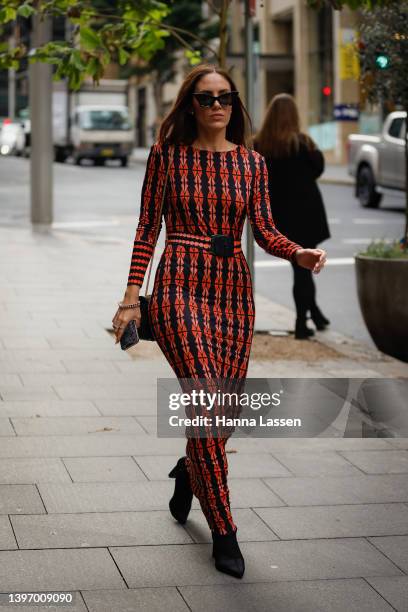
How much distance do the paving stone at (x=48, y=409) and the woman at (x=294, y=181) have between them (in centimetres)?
295

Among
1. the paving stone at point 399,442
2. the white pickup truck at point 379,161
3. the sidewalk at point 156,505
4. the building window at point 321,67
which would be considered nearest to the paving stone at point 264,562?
the sidewalk at point 156,505

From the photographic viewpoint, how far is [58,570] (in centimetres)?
426

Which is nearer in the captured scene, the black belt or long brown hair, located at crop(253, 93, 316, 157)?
the black belt

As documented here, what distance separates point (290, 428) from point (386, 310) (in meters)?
2.30

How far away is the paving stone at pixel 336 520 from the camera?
4.80m

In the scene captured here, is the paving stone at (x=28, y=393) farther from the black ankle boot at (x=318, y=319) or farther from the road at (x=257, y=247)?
the road at (x=257, y=247)

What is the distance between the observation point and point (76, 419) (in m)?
6.70

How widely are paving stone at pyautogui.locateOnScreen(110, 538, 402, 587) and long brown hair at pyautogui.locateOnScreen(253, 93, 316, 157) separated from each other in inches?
200

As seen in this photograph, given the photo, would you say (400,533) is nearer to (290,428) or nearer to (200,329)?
(200,329)

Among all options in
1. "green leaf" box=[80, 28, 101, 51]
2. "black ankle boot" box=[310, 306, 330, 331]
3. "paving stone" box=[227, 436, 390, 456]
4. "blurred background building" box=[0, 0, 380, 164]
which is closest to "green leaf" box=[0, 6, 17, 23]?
"green leaf" box=[80, 28, 101, 51]

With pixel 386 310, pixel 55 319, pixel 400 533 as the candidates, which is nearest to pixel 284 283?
pixel 55 319

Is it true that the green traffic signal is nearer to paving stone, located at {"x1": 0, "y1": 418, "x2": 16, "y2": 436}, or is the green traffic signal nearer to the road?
the road

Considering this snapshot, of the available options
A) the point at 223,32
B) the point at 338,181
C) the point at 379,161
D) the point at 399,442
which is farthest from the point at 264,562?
the point at 338,181

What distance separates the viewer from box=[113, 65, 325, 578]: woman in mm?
4410
